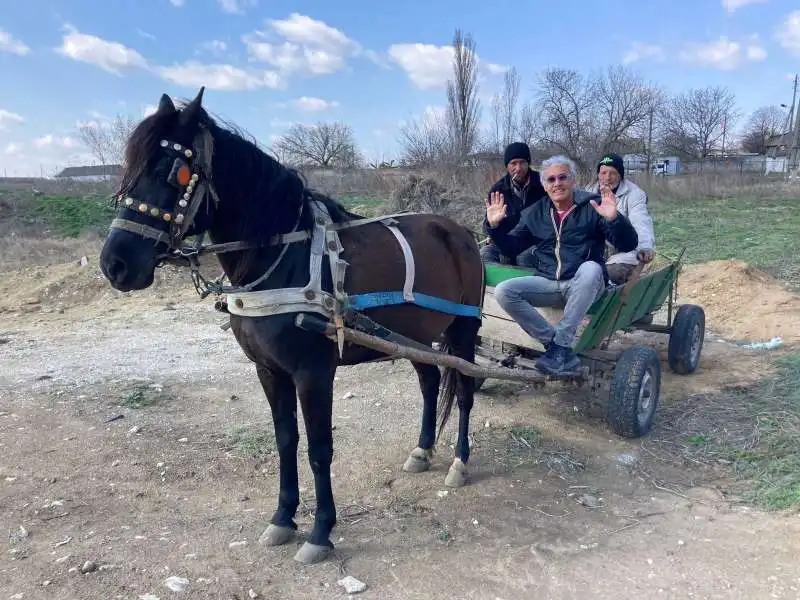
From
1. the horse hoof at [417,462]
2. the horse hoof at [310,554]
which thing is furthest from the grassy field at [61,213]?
the horse hoof at [310,554]

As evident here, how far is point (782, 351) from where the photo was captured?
5.96 metres

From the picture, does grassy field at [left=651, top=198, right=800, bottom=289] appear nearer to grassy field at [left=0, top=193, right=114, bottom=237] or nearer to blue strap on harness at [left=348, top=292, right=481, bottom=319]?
blue strap on harness at [left=348, top=292, right=481, bottom=319]

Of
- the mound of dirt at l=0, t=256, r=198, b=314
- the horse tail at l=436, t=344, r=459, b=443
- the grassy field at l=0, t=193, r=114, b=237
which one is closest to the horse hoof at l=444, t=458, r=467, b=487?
the horse tail at l=436, t=344, r=459, b=443

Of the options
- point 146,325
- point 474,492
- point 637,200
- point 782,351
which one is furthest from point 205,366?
point 782,351

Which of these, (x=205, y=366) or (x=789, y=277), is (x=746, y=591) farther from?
(x=789, y=277)

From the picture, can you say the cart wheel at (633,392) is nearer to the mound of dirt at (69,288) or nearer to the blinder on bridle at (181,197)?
the blinder on bridle at (181,197)

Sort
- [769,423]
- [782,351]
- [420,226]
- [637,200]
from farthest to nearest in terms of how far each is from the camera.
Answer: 1. [782,351]
2. [637,200]
3. [769,423]
4. [420,226]

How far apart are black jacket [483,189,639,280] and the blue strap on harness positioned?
0.71 meters

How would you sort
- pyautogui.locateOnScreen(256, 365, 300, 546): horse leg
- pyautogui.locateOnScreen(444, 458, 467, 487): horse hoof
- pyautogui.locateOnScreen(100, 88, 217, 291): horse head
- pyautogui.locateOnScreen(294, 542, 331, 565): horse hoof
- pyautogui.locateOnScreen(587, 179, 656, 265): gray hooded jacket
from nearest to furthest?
1. pyautogui.locateOnScreen(100, 88, 217, 291): horse head
2. pyautogui.locateOnScreen(294, 542, 331, 565): horse hoof
3. pyautogui.locateOnScreen(256, 365, 300, 546): horse leg
4. pyautogui.locateOnScreen(444, 458, 467, 487): horse hoof
5. pyautogui.locateOnScreen(587, 179, 656, 265): gray hooded jacket

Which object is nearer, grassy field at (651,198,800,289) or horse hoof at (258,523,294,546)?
horse hoof at (258,523,294,546)

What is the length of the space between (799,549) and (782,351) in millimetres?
3646

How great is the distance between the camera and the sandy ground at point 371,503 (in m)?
2.79

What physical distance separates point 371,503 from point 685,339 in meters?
3.51

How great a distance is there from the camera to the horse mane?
262 cm
